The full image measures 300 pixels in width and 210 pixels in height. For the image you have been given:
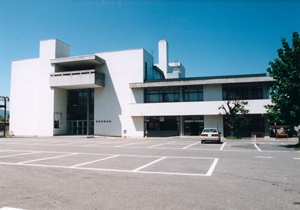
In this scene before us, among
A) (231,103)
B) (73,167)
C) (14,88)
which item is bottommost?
(73,167)

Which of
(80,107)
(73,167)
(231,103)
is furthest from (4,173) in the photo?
(80,107)

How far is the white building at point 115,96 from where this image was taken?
33.4 metres

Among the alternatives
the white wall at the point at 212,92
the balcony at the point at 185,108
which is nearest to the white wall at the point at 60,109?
the balcony at the point at 185,108

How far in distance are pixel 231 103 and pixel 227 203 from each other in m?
28.2

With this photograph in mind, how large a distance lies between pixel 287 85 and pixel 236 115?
482 inches

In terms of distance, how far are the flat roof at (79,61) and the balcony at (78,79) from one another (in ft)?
5.54

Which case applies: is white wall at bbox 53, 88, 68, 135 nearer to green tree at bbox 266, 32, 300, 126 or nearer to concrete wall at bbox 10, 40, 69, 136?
concrete wall at bbox 10, 40, 69, 136

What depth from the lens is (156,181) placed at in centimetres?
764

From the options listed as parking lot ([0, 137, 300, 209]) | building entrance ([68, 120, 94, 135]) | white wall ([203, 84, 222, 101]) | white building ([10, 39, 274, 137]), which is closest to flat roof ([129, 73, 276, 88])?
white building ([10, 39, 274, 137])

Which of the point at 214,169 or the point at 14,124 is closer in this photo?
the point at 214,169

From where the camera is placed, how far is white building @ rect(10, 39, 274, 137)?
33.4 m

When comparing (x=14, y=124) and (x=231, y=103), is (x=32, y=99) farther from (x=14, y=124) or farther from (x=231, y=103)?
(x=231, y=103)

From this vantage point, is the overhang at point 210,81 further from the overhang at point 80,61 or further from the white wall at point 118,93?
the overhang at point 80,61

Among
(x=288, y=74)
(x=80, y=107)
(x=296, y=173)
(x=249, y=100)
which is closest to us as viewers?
(x=296, y=173)
